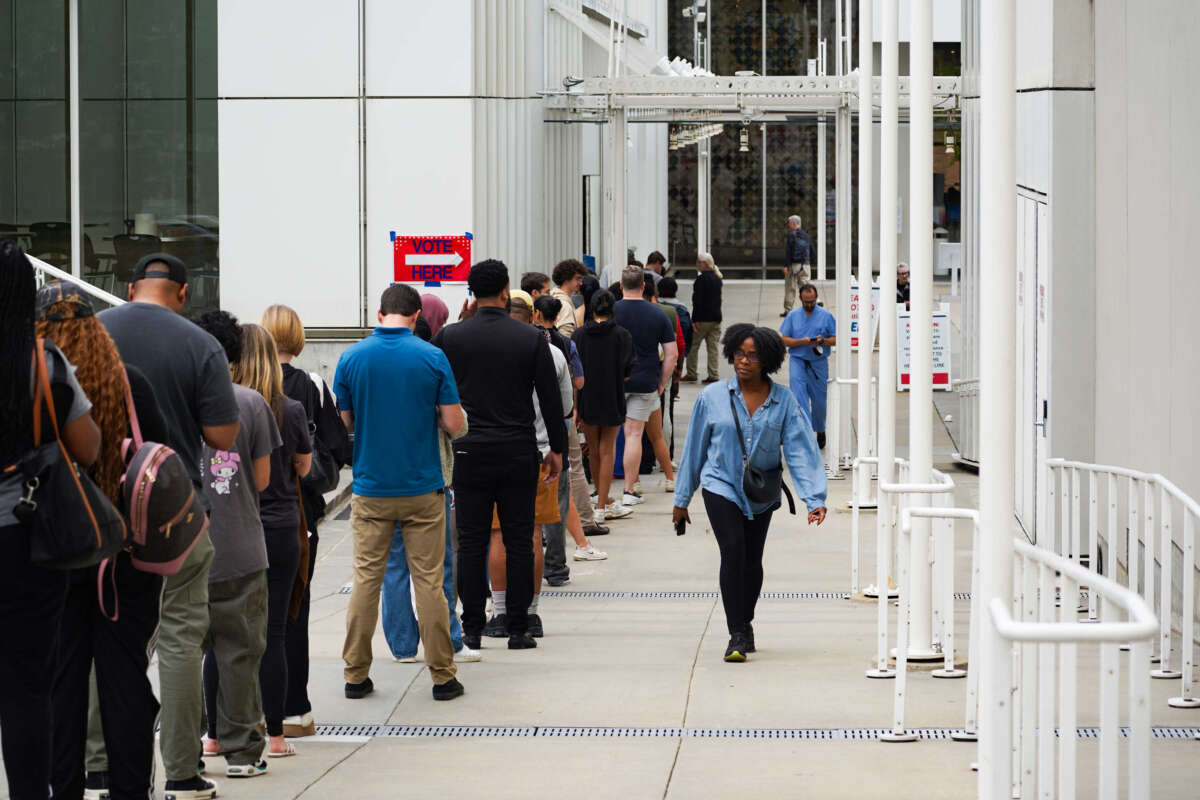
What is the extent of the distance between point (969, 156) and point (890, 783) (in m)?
10.1

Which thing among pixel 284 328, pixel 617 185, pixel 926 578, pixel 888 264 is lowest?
pixel 926 578

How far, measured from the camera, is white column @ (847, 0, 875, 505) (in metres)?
11.7

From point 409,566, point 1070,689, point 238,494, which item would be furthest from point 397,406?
point 1070,689

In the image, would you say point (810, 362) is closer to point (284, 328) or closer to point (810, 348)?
point (810, 348)

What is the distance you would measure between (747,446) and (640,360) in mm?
5834

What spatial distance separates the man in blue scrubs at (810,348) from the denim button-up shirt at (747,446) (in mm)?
8373

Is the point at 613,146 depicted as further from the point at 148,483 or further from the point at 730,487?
the point at 148,483

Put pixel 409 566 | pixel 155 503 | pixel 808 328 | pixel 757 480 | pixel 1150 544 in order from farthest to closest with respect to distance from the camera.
Result: pixel 808 328 < pixel 757 480 < pixel 1150 544 < pixel 409 566 < pixel 155 503

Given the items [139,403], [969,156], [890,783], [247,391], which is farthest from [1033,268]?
[139,403]

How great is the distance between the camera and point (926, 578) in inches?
332

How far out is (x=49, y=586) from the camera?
472 cm

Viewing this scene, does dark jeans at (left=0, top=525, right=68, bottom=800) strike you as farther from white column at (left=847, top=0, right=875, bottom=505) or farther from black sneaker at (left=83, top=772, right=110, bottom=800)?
white column at (left=847, top=0, right=875, bottom=505)

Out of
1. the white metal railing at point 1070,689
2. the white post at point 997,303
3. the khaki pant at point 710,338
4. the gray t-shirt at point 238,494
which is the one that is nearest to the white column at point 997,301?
the white post at point 997,303

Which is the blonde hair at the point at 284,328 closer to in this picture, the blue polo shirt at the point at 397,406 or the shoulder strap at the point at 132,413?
the blue polo shirt at the point at 397,406
